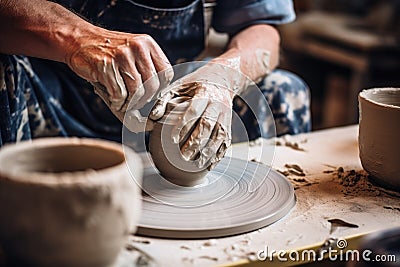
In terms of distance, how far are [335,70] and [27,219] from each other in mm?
3341

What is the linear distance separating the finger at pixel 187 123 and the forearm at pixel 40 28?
29 centimetres

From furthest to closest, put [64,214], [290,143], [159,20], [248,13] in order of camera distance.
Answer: [248,13] → [159,20] → [290,143] → [64,214]

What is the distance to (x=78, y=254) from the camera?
888 mm

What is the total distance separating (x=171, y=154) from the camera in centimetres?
128

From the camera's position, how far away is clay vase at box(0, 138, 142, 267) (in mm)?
851

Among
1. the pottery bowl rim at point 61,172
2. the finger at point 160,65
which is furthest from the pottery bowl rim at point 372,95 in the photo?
the pottery bowl rim at point 61,172

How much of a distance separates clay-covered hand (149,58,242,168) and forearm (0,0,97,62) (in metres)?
0.24

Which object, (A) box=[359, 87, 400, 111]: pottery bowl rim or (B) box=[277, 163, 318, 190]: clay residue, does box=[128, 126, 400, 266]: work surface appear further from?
(A) box=[359, 87, 400, 111]: pottery bowl rim

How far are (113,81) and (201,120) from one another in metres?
0.20

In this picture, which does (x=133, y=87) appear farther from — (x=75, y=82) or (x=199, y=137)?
(x=75, y=82)

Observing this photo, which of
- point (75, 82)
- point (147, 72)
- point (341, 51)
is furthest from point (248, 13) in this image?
point (341, 51)

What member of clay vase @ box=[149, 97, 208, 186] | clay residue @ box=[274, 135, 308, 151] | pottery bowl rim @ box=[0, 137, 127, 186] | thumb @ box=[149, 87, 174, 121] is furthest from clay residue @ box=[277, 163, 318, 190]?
pottery bowl rim @ box=[0, 137, 127, 186]

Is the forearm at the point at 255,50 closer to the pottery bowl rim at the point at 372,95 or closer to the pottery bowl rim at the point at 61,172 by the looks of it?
the pottery bowl rim at the point at 372,95

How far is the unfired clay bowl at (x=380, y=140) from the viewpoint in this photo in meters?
1.30
